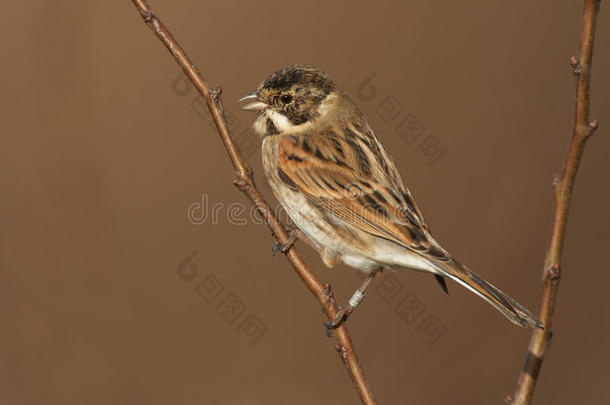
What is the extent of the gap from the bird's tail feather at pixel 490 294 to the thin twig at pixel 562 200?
604 millimetres

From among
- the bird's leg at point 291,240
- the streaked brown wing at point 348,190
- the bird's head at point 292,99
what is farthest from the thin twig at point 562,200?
the bird's head at point 292,99

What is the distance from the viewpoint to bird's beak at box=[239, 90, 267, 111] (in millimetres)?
4121

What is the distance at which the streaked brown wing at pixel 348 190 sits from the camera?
379 cm

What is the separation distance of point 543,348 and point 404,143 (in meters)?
3.69

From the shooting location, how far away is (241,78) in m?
5.34

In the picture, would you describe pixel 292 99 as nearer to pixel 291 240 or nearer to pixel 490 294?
pixel 291 240

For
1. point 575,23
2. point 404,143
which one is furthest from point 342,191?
point 575,23

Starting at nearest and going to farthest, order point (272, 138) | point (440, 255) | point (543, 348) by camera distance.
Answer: point (543, 348), point (440, 255), point (272, 138)

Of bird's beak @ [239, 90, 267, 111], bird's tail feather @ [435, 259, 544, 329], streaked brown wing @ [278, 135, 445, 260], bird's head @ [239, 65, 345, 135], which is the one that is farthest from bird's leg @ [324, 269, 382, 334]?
bird's beak @ [239, 90, 267, 111]

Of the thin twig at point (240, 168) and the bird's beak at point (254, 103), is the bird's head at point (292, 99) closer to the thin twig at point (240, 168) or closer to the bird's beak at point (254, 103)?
the bird's beak at point (254, 103)

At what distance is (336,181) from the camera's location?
158 inches

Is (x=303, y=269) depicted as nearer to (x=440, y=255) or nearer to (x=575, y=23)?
(x=440, y=255)

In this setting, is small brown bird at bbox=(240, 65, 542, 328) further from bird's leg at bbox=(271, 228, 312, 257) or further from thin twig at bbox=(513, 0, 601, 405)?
thin twig at bbox=(513, 0, 601, 405)

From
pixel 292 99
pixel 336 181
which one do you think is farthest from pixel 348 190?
pixel 292 99
